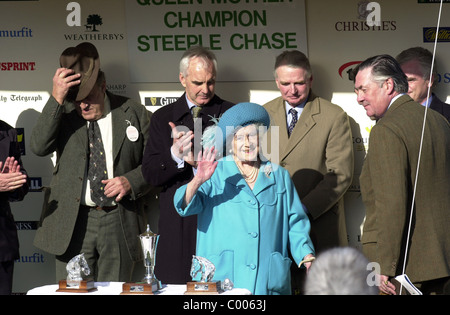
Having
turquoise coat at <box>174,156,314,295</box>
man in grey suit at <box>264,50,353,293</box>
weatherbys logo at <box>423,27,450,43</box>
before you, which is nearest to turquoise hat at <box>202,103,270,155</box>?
turquoise coat at <box>174,156,314,295</box>

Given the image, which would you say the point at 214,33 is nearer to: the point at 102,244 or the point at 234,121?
the point at 102,244

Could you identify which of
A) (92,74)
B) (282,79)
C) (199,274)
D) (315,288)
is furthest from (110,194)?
(315,288)

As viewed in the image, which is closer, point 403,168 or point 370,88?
point 403,168

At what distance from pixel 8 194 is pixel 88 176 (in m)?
0.63

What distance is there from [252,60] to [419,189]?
251 centimetres

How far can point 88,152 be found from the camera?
18.7 feet

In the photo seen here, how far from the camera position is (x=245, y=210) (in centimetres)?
411

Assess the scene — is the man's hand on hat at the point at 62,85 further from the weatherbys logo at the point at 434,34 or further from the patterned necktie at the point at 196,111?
the weatherbys logo at the point at 434,34

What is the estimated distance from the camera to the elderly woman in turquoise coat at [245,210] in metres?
4.03

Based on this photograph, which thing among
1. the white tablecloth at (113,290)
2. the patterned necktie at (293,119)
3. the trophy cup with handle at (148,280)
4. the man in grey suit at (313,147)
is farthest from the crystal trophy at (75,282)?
the patterned necktie at (293,119)

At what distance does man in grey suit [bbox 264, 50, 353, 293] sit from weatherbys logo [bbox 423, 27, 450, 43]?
1078mm

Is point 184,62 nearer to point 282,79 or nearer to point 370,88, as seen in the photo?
point 282,79

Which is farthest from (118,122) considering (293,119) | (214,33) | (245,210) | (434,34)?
(434,34)

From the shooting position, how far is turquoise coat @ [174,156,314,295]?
4035 millimetres
